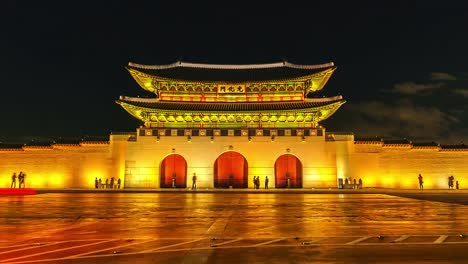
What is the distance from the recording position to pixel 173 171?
3756 centimetres

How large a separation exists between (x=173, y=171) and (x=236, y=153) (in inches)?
242

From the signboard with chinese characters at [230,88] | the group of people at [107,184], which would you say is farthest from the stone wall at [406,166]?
Answer: the group of people at [107,184]

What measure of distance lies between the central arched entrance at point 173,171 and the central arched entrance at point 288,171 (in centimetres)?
873

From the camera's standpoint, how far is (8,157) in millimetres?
36594

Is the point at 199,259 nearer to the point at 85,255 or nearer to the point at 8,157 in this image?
the point at 85,255

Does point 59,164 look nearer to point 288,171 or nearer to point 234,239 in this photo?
point 288,171

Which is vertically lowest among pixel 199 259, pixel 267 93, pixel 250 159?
pixel 199 259

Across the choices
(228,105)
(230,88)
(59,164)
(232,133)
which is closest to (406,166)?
(232,133)

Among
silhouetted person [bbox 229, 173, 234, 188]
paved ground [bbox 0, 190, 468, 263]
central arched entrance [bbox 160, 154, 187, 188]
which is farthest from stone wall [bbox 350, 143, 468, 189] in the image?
paved ground [bbox 0, 190, 468, 263]

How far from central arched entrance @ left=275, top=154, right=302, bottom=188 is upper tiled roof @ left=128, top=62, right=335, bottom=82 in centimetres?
778

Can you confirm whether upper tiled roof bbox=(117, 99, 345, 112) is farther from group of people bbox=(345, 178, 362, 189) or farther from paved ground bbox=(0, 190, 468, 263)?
paved ground bbox=(0, 190, 468, 263)

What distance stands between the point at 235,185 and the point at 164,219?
24.4 metres

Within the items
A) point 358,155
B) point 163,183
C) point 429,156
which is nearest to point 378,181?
point 358,155

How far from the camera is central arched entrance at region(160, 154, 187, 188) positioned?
37231mm
